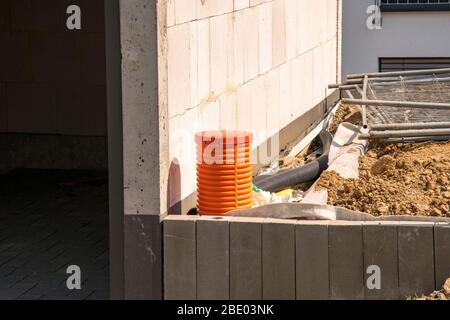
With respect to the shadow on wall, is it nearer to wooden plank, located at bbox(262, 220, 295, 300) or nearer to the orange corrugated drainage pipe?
the orange corrugated drainage pipe

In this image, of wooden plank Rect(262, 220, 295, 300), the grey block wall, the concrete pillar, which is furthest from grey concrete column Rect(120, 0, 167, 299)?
wooden plank Rect(262, 220, 295, 300)

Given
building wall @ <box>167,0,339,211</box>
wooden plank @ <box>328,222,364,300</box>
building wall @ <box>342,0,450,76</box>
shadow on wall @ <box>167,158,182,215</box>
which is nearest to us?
wooden plank @ <box>328,222,364,300</box>

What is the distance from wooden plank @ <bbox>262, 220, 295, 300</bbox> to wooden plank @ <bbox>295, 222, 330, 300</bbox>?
0.17ft

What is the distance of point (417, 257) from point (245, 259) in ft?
4.17

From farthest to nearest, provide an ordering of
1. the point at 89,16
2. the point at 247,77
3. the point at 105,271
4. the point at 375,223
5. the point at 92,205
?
the point at 89,16
the point at 92,205
the point at 247,77
the point at 105,271
the point at 375,223

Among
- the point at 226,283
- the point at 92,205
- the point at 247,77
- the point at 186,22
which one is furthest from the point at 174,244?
the point at 92,205

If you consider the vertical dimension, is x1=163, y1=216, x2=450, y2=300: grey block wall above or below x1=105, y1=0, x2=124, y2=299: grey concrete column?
below

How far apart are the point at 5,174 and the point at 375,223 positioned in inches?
→ 287

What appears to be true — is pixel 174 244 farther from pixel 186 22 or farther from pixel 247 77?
pixel 247 77

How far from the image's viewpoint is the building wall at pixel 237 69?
9.01 m

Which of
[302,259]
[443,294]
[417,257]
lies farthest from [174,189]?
[443,294]

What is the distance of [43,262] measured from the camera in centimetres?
1063

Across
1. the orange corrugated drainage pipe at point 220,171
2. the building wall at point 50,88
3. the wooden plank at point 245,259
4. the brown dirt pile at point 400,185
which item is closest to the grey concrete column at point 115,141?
the orange corrugated drainage pipe at point 220,171

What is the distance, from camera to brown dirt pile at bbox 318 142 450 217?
947 centimetres
